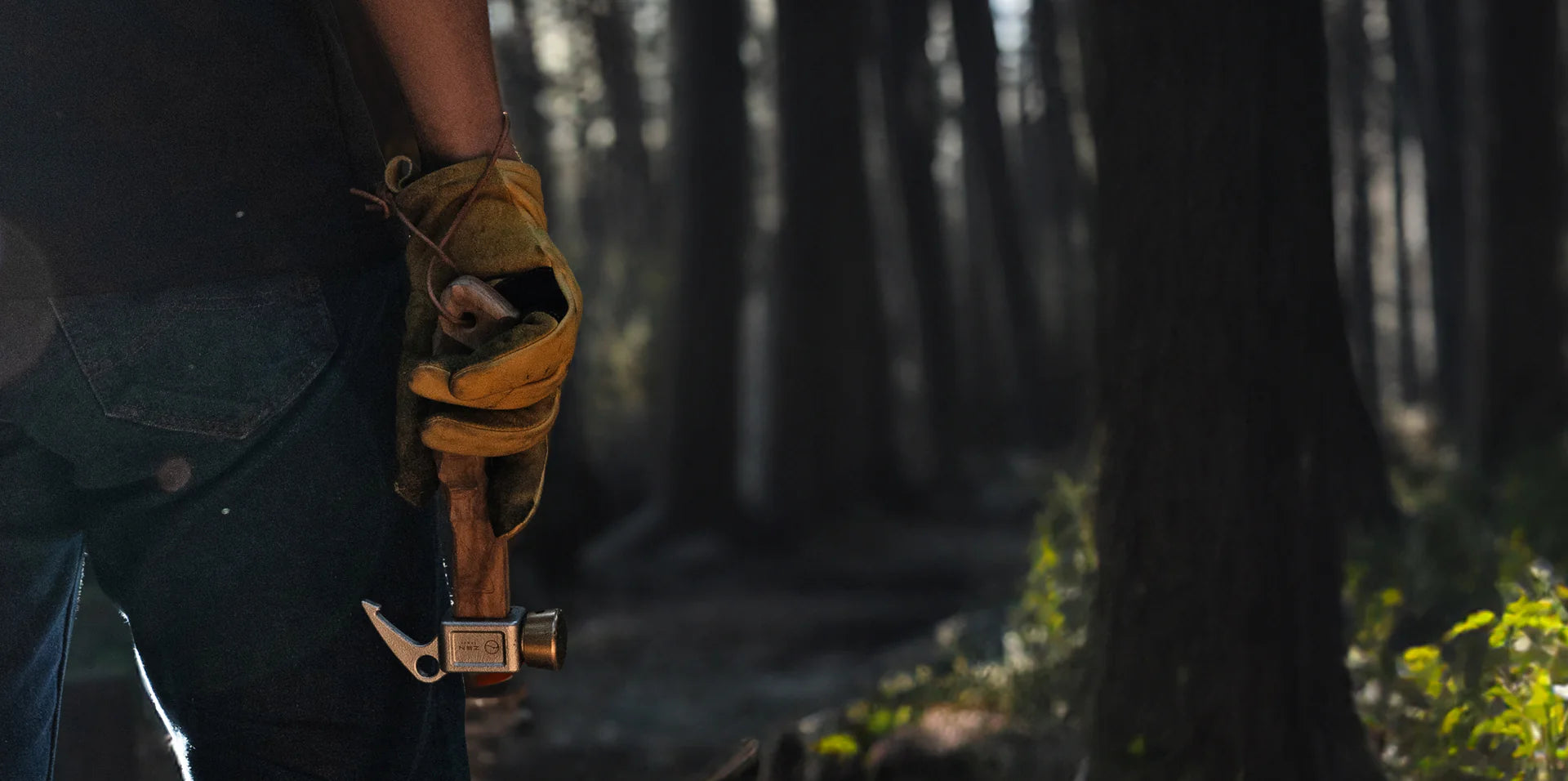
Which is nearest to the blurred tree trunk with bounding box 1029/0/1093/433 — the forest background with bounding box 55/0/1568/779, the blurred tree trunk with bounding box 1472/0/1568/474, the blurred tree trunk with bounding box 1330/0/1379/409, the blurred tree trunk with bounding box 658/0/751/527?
the forest background with bounding box 55/0/1568/779

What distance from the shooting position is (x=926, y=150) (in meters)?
18.5

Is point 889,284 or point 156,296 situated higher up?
point 156,296

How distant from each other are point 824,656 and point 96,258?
7.92m

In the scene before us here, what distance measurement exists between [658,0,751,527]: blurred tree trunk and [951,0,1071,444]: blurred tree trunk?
6.60 metres

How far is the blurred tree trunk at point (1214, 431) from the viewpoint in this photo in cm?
409

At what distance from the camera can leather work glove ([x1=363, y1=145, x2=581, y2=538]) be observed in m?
1.85

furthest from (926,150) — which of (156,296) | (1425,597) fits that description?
(156,296)

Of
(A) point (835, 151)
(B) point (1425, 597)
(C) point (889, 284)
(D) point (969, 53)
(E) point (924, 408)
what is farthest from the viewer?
(C) point (889, 284)

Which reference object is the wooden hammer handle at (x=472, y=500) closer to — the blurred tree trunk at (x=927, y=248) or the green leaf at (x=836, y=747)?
the green leaf at (x=836, y=747)

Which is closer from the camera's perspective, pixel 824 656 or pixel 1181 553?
pixel 1181 553

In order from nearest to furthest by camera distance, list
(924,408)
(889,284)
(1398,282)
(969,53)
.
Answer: (924,408) → (969,53) → (889,284) → (1398,282)

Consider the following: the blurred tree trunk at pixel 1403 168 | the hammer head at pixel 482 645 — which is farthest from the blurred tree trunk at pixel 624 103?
the hammer head at pixel 482 645

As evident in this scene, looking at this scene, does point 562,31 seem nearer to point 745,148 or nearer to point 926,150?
point 926,150

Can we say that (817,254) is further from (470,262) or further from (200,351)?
(200,351)
